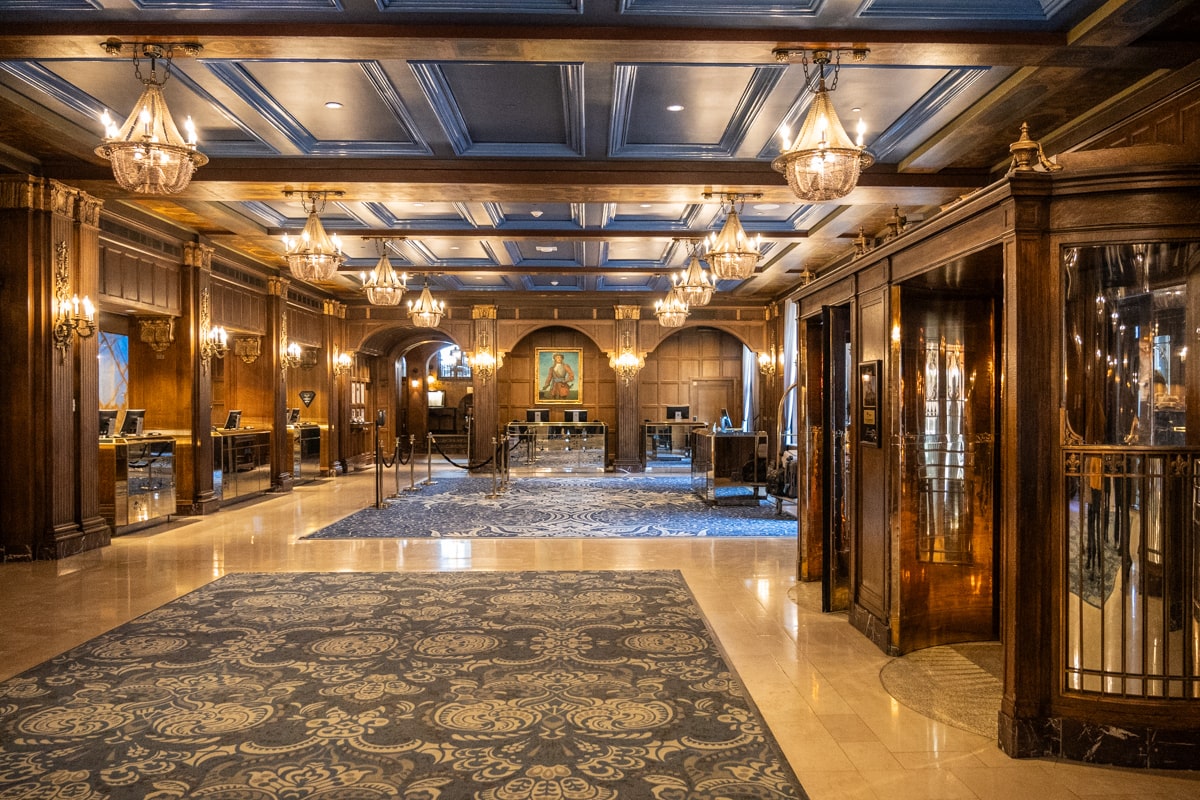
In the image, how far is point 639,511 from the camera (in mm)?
10414

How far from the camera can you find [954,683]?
3.96m

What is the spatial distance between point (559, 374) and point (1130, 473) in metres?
16.5

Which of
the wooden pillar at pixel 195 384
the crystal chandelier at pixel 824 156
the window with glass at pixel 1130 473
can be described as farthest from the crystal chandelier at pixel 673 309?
the window with glass at pixel 1130 473

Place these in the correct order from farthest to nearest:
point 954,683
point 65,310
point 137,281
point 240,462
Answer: point 240,462
point 137,281
point 65,310
point 954,683

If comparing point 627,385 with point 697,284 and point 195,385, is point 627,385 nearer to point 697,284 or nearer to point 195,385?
point 697,284

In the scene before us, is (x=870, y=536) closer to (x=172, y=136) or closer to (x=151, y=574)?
(x=172, y=136)

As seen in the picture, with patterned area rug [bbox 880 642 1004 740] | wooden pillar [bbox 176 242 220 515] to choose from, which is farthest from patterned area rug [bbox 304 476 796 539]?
patterned area rug [bbox 880 642 1004 740]

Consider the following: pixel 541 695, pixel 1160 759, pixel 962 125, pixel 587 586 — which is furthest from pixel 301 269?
pixel 1160 759

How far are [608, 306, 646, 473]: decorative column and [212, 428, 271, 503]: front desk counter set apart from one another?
7.69 meters

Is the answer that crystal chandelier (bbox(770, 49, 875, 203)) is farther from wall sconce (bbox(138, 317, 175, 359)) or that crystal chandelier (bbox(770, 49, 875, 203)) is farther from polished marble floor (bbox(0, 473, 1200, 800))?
wall sconce (bbox(138, 317, 175, 359))

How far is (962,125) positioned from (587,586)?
515 centimetres

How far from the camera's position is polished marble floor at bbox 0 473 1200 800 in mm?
2912

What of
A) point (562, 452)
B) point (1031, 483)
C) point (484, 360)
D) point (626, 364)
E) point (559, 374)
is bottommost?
point (562, 452)

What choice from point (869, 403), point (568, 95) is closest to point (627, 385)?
point (568, 95)
